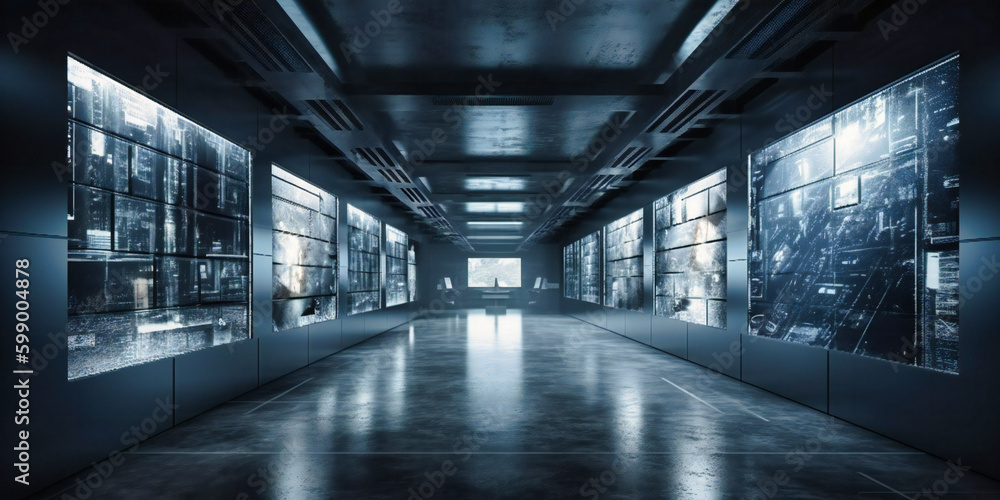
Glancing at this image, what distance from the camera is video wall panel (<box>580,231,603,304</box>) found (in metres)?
17.5

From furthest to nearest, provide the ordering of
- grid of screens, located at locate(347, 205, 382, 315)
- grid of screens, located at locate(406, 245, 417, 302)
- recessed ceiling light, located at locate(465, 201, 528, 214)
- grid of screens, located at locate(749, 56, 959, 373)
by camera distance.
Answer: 1. grid of screens, located at locate(406, 245, 417, 302)
2. recessed ceiling light, located at locate(465, 201, 528, 214)
3. grid of screens, located at locate(347, 205, 382, 315)
4. grid of screens, located at locate(749, 56, 959, 373)

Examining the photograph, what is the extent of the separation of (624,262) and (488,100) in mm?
8266

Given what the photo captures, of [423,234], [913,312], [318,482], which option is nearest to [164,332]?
[318,482]

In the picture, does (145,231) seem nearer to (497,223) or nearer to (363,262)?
(363,262)

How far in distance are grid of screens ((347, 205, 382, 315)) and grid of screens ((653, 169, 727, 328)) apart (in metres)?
6.66

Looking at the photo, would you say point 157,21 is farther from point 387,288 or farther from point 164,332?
point 387,288

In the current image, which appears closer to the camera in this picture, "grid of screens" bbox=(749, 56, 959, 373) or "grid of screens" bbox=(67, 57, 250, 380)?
"grid of screens" bbox=(67, 57, 250, 380)

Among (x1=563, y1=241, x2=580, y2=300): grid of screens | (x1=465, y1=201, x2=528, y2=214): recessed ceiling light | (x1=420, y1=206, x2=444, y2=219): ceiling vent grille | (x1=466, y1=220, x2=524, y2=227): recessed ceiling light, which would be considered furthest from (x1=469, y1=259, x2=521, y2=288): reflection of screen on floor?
(x1=420, y1=206, x2=444, y2=219): ceiling vent grille

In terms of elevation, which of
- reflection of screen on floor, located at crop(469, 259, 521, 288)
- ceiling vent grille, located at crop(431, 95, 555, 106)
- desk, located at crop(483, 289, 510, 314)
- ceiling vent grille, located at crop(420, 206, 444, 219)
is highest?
ceiling vent grille, located at crop(431, 95, 555, 106)

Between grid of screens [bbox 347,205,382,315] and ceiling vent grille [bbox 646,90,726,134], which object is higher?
ceiling vent grille [bbox 646,90,726,134]

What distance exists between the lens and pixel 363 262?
13117mm

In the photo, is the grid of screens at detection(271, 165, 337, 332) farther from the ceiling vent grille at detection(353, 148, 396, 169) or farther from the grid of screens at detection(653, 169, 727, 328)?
the grid of screens at detection(653, 169, 727, 328)

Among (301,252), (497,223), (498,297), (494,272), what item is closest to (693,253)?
(301,252)

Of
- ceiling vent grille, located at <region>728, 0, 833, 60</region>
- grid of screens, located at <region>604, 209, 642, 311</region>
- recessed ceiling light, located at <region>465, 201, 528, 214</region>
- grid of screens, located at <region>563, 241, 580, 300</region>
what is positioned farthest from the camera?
grid of screens, located at <region>563, 241, 580, 300</region>
